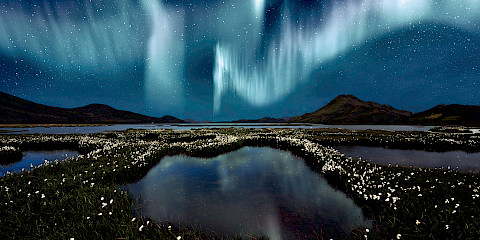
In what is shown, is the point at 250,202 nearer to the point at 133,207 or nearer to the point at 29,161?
the point at 133,207

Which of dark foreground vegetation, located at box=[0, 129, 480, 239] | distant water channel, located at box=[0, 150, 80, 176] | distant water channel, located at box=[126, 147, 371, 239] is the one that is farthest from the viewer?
distant water channel, located at box=[0, 150, 80, 176]

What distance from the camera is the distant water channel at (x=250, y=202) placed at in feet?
19.0

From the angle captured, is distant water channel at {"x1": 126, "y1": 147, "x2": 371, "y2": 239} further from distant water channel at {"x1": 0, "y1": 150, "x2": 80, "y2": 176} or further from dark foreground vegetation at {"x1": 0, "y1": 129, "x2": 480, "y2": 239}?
distant water channel at {"x1": 0, "y1": 150, "x2": 80, "y2": 176}

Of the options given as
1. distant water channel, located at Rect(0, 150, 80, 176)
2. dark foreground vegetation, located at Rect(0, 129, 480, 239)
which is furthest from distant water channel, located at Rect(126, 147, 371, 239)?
distant water channel, located at Rect(0, 150, 80, 176)

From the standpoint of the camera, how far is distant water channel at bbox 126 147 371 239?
578cm

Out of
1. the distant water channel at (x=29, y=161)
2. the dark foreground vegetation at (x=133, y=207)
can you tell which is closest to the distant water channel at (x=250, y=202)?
the dark foreground vegetation at (x=133, y=207)

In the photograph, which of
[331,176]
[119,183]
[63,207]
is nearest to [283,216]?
[331,176]

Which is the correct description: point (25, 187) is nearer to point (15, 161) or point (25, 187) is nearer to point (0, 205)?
point (0, 205)

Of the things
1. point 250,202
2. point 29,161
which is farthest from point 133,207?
point 29,161

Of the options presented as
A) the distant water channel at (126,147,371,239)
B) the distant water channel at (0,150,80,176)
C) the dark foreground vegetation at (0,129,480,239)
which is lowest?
the distant water channel at (0,150,80,176)

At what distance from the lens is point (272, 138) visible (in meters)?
27.6

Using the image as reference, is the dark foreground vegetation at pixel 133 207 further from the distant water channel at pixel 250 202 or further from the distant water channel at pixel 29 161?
the distant water channel at pixel 29 161

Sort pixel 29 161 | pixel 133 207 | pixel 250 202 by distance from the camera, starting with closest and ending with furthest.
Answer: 1. pixel 133 207
2. pixel 250 202
3. pixel 29 161

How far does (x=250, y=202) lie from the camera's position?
760cm
